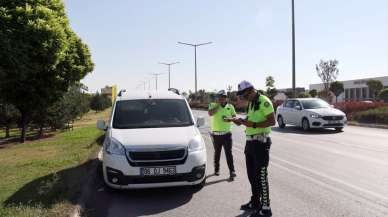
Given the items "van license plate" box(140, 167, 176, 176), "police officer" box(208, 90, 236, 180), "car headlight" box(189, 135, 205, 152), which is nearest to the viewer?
"van license plate" box(140, 167, 176, 176)

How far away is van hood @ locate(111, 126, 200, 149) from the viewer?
24.2 feet

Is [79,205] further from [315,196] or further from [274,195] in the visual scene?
[315,196]

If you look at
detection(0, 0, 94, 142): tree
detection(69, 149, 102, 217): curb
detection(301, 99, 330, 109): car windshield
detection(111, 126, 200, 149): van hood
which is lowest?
detection(69, 149, 102, 217): curb

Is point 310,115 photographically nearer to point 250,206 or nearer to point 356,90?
point 250,206

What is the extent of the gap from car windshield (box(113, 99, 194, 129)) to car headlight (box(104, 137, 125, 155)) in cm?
72

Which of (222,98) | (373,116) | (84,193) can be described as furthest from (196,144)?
(373,116)

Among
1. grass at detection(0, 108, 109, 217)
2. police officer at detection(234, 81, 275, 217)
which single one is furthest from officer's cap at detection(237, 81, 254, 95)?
grass at detection(0, 108, 109, 217)

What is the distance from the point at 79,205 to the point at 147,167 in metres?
1.15

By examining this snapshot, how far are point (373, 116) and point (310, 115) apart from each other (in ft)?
23.0

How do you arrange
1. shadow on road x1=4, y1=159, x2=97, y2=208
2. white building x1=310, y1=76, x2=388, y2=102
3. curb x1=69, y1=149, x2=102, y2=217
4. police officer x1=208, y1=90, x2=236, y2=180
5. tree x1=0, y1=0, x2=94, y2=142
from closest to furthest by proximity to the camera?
curb x1=69, y1=149, x2=102, y2=217 → shadow on road x1=4, y1=159, x2=97, y2=208 → police officer x1=208, y1=90, x2=236, y2=180 → tree x1=0, y1=0, x2=94, y2=142 → white building x1=310, y1=76, x2=388, y2=102

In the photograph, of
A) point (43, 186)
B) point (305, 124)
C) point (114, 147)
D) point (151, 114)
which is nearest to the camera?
point (114, 147)

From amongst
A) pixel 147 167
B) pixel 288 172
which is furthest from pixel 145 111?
pixel 288 172

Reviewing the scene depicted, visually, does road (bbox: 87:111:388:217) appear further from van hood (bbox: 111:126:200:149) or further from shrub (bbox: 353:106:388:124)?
shrub (bbox: 353:106:388:124)

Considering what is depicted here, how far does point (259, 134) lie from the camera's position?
6.30 meters
